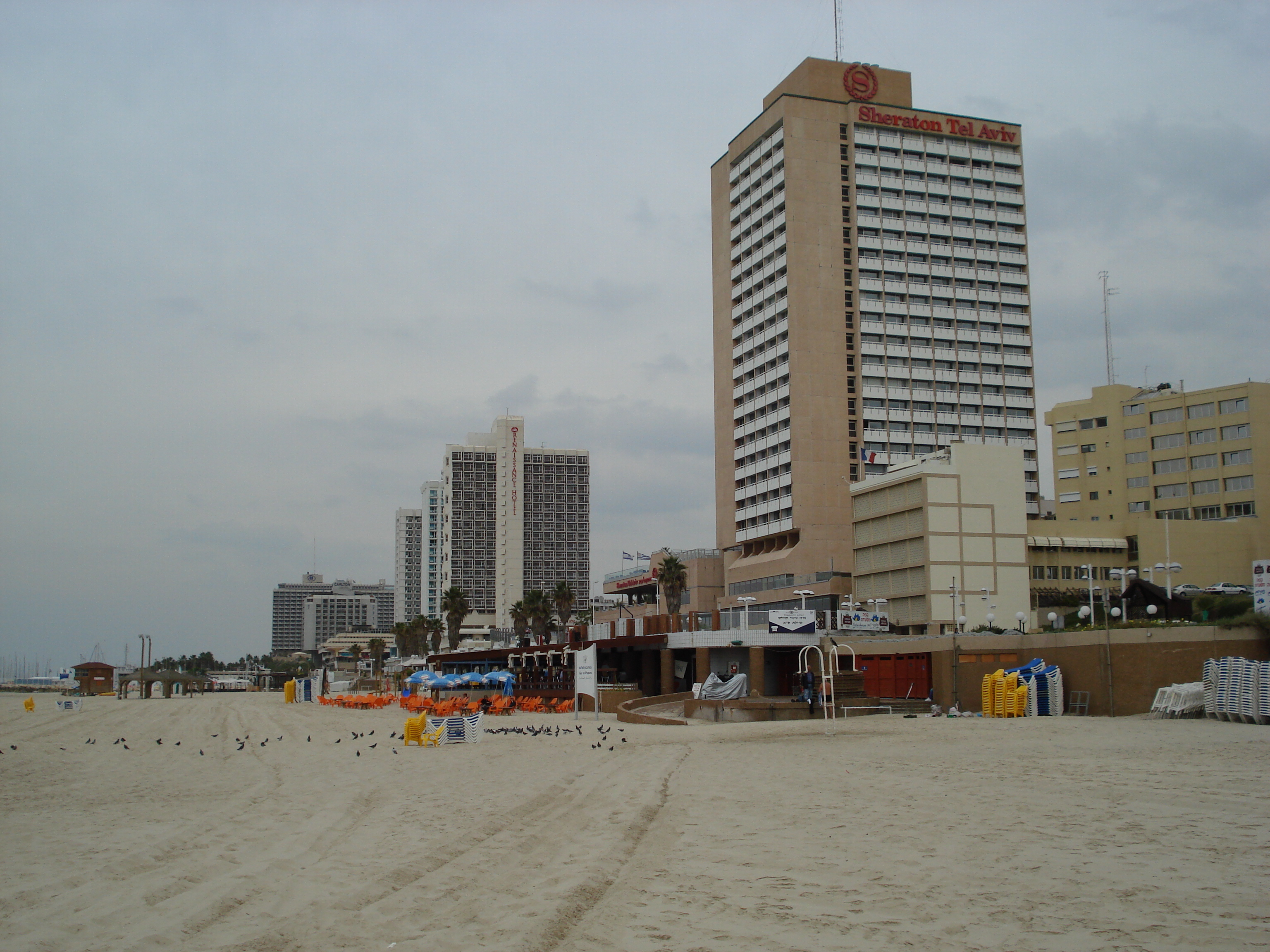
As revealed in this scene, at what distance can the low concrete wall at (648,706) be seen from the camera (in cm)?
3081

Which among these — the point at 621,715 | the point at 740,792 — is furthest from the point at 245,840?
the point at 621,715

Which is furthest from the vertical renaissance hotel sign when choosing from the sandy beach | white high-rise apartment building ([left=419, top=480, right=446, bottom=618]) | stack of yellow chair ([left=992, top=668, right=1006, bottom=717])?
the sandy beach

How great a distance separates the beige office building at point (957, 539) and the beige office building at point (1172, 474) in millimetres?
8660

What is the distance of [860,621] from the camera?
168ft

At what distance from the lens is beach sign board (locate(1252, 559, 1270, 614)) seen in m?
25.9

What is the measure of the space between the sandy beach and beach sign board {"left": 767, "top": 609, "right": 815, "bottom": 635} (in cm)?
2888

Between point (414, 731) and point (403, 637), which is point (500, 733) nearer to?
point (414, 731)

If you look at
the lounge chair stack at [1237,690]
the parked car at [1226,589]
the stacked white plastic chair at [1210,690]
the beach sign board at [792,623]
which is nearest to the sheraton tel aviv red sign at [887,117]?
the parked car at [1226,589]

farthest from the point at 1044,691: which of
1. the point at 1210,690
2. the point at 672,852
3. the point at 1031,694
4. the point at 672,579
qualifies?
the point at 672,579

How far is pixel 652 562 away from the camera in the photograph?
9594 cm

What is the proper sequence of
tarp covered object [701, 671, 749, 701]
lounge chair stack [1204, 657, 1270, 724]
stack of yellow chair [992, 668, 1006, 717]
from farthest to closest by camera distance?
tarp covered object [701, 671, 749, 701] → stack of yellow chair [992, 668, 1006, 717] → lounge chair stack [1204, 657, 1270, 724]

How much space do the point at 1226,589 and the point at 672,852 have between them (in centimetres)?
6229

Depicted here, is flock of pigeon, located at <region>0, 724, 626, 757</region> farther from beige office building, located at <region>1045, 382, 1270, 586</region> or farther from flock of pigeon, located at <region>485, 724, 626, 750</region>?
beige office building, located at <region>1045, 382, 1270, 586</region>

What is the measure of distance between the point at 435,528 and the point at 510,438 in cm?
4112
